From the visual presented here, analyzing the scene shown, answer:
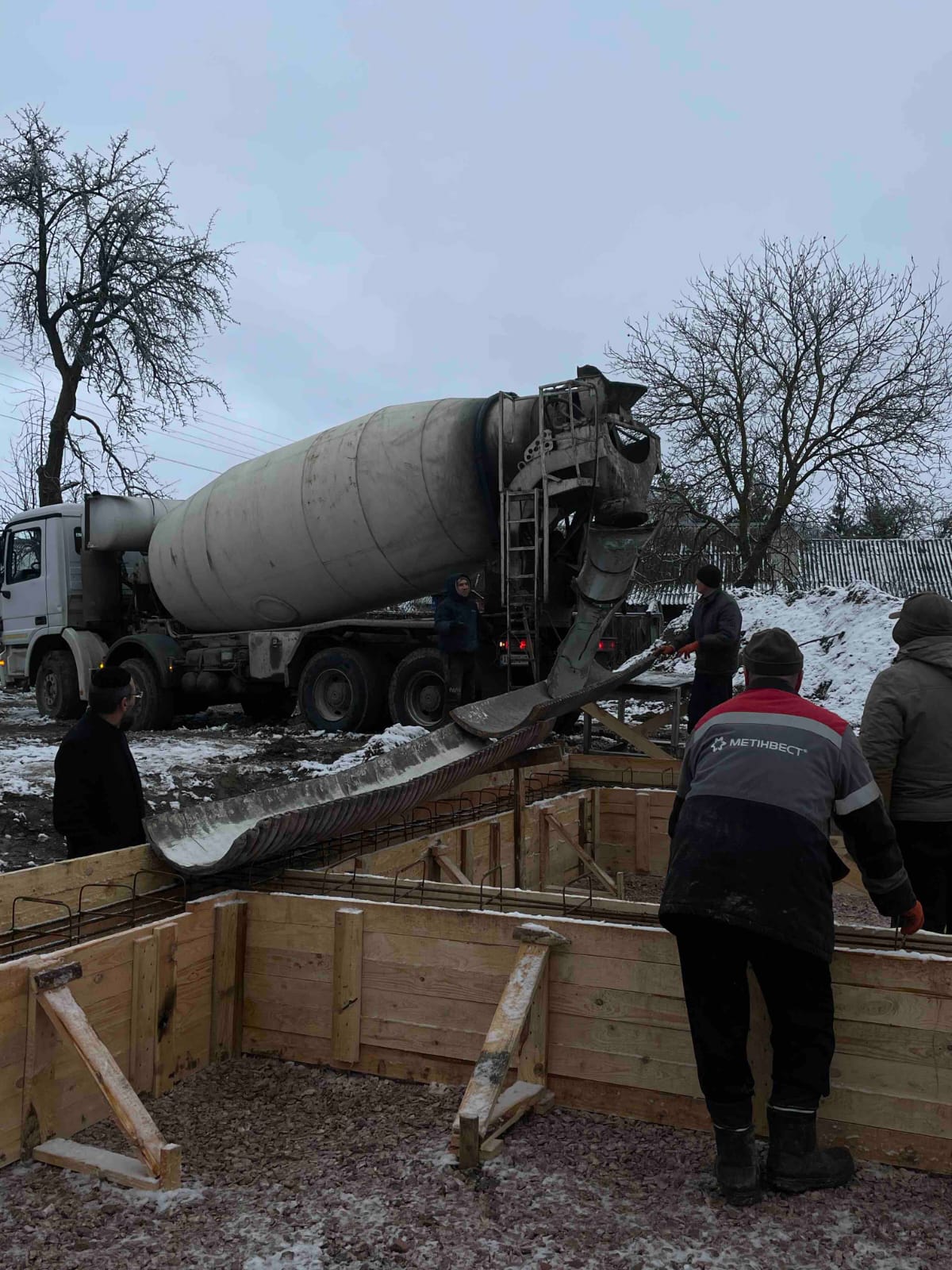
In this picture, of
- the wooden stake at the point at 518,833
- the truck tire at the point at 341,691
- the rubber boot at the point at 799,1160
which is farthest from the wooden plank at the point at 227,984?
the truck tire at the point at 341,691

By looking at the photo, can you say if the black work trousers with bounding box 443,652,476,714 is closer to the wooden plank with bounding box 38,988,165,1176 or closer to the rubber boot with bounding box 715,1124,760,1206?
the wooden plank with bounding box 38,988,165,1176

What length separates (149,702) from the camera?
43.9ft

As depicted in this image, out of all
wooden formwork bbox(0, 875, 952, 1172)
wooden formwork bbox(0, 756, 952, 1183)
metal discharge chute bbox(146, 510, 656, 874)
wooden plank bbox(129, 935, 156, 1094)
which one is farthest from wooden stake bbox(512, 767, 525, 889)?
wooden plank bbox(129, 935, 156, 1094)

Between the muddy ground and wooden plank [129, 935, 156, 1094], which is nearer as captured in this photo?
wooden plank [129, 935, 156, 1094]

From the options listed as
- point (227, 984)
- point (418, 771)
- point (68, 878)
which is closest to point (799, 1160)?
point (227, 984)

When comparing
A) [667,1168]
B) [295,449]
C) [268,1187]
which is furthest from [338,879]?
[295,449]

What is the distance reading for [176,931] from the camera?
3.87 m

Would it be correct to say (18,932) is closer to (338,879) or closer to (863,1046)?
(338,879)

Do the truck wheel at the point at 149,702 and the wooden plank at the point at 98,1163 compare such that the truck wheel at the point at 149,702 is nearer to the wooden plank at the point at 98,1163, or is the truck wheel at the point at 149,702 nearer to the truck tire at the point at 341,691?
the truck tire at the point at 341,691

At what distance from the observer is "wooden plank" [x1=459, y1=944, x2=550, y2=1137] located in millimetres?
3088

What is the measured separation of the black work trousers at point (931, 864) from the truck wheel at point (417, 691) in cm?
754

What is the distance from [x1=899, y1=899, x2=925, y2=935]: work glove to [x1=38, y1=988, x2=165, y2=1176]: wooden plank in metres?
2.34

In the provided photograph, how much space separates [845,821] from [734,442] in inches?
879

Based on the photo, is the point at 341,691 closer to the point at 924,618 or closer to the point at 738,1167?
the point at 924,618
